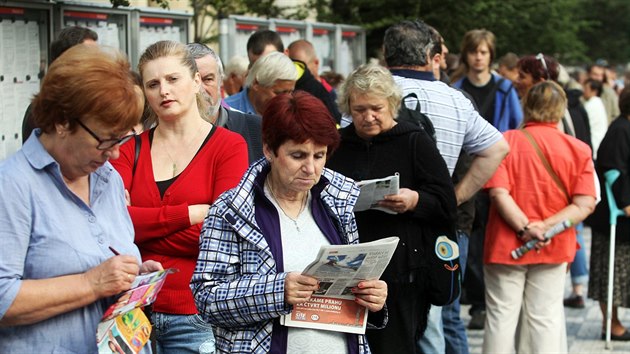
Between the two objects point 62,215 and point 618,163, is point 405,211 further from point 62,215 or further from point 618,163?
point 618,163

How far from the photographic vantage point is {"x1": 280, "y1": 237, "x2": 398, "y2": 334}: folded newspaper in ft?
12.2

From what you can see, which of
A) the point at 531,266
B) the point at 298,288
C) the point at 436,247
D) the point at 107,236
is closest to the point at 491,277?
the point at 531,266

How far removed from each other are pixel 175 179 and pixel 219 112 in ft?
3.39

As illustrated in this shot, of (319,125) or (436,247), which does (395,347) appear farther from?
(319,125)

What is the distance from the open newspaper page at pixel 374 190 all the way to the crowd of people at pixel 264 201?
5.9 inches

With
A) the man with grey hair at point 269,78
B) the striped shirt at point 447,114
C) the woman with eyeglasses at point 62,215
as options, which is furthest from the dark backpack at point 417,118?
the woman with eyeglasses at point 62,215

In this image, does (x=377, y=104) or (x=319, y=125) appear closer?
(x=319, y=125)

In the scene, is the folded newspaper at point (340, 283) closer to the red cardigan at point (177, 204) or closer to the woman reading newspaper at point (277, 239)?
the woman reading newspaper at point (277, 239)

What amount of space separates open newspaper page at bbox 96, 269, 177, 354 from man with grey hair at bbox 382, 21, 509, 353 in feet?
9.57

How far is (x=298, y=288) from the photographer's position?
12.6ft

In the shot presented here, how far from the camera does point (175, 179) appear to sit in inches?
181

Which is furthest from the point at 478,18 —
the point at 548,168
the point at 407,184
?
the point at 407,184

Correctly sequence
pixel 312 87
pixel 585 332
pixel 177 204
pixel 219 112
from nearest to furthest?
pixel 177 204
pixel 219 112
pixel 312 87
pixel 585 332

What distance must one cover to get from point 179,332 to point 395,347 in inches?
51.0
